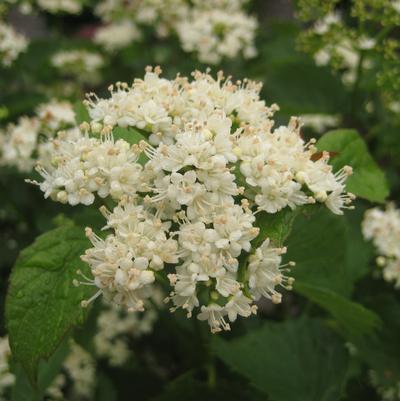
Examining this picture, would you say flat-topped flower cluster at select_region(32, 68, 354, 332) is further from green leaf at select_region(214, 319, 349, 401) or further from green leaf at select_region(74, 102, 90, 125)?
green leaf at select_region(214, 319, 349, 401)

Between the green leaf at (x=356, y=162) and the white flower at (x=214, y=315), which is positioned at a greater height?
the green leaf at (x=356, y=162)

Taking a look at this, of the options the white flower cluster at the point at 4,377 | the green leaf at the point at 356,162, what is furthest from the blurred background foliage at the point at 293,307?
the green leaf at the point at 356,162

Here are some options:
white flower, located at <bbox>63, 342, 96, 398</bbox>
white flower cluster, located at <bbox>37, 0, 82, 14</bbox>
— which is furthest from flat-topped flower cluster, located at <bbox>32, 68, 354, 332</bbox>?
white flower cluster, located at <bbox>37, 0, 82, 14</bbox>

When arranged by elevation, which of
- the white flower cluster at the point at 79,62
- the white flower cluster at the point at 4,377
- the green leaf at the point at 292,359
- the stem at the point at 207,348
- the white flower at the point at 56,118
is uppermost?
the white flower at the point at 56,118

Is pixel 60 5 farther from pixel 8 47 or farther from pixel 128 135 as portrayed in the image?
pixel 128 135

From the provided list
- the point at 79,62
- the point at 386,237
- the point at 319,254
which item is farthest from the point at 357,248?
the point at 79,62

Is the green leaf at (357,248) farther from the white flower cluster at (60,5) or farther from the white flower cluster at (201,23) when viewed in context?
the white flower cluster at (60,5)

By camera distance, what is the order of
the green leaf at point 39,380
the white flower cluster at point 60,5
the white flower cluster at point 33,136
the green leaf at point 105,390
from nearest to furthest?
the green leaf at point 39,380 → the green leaf at point 105,390 → the white flower cluster at point 33,136 → the white flower cluster at point 60,5
